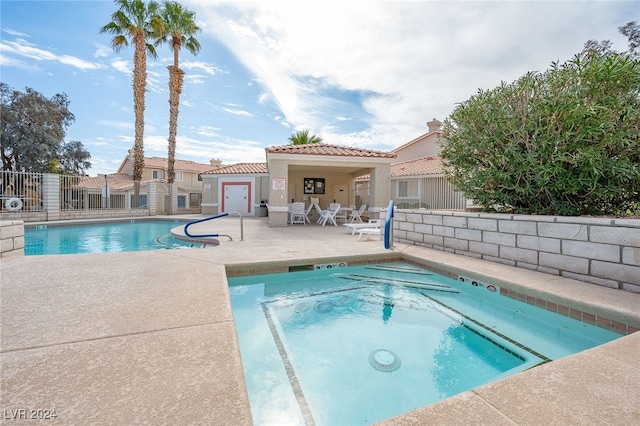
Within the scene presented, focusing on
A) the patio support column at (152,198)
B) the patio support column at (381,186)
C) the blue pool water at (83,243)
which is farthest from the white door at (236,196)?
the patio support column at (381,186)

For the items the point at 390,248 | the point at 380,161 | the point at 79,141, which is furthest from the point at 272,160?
the point at 79,141

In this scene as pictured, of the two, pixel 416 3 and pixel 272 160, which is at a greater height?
pixel 416 3

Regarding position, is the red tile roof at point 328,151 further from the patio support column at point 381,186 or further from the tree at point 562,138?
the tree at point 562,138

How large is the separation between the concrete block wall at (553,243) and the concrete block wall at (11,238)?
8.27 meters

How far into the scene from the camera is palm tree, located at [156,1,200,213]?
19141mm

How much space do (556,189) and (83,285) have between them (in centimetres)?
726

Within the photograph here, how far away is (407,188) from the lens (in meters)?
17.9

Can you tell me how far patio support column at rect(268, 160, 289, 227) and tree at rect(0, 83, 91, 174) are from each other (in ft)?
61.0

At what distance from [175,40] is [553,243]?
2344 centimetres

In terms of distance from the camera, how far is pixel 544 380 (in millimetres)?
1846

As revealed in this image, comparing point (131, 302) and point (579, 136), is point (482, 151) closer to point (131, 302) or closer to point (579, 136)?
point (579, 136)

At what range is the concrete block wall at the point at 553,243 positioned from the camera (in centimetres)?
382

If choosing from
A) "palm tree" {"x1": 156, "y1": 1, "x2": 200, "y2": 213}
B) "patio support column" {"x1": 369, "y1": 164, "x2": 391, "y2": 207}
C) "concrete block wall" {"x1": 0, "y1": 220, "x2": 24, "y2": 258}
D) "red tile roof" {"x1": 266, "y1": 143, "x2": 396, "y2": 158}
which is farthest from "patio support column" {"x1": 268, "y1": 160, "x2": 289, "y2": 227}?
"palm tree" {"x1": 156, "y1": 1, "x2": 200, "y2": 213}

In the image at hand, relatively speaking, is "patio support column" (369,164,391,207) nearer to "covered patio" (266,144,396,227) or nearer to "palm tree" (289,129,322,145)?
"covered patio" (266,144,396,227)
